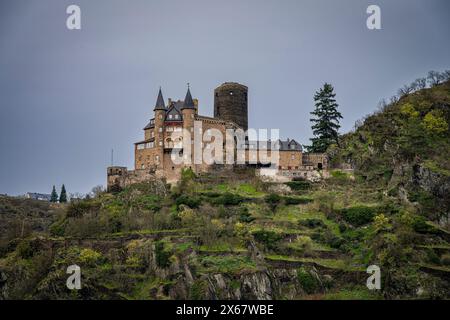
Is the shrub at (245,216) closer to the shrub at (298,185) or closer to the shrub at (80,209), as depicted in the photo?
the shrub at (298,185)

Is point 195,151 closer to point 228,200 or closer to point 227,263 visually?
point 228,200

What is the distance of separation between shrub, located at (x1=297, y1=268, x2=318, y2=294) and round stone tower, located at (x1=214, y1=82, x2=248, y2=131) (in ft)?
102

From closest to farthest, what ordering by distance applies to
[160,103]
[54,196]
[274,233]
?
[274,233] → [160,103] → [54,196]

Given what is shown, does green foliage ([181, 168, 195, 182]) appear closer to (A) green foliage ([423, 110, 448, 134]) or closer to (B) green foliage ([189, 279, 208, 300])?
(B) green foliage ([189, 279, 208, 300])

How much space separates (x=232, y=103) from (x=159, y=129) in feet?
44.4

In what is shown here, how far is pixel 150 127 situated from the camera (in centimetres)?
8375

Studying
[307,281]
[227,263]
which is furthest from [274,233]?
[307,281]

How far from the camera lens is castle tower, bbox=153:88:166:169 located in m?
79.4

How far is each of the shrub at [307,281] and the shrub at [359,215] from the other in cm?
929

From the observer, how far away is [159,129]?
80.2 metres

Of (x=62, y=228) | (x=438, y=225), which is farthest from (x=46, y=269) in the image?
(x=438, y=225)

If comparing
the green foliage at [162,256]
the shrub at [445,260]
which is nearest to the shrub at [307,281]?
the shrub at [445,260]

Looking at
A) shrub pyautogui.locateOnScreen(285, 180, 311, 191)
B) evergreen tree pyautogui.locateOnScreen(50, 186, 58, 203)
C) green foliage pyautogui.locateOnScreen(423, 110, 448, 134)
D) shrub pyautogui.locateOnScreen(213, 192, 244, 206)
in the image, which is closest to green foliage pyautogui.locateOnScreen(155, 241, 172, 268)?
shrub pyautogui.locateOnScreen(213, 192, 244, 206)

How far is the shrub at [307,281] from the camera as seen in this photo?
61.3 m
